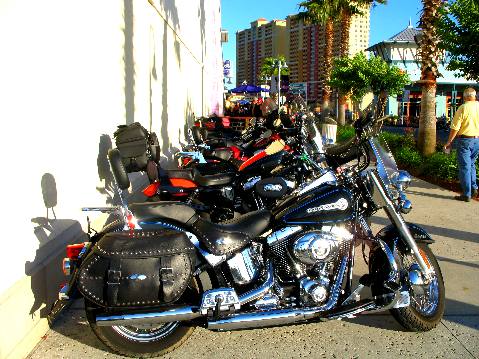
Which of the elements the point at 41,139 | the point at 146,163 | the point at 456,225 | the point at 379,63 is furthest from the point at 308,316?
the point at 379,63

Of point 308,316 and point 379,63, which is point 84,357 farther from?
point 379,63

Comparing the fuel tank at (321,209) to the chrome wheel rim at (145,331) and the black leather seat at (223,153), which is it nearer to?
the chrome wheel rim at (145,331)

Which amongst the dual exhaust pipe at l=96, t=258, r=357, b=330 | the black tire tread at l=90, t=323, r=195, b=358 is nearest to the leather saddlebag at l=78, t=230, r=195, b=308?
the dual exhaust pipe at l=96, t=258, r=357, b=330

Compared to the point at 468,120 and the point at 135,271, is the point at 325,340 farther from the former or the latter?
the point at 468,120

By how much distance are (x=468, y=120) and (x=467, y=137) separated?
0.90 ft

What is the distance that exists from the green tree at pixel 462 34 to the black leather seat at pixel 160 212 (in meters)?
8.38

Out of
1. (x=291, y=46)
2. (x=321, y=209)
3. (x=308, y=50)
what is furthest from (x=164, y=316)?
(x=291, y=46)

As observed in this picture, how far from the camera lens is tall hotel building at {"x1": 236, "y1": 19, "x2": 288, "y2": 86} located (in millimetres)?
97250

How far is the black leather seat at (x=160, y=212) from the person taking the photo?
3066mm

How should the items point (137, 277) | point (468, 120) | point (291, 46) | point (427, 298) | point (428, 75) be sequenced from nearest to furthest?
point (137, 277)
point (427, 298)
point (468, 120)
point (428, 75)
point (291, 46)

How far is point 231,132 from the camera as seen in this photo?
36.0 feet

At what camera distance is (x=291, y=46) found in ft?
303

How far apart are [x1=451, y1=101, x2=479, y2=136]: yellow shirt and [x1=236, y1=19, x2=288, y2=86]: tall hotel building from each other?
300 ft

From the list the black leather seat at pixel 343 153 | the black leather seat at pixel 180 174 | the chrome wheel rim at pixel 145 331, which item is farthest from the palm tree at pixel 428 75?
the chrome wheel rim at pixel 145 331
